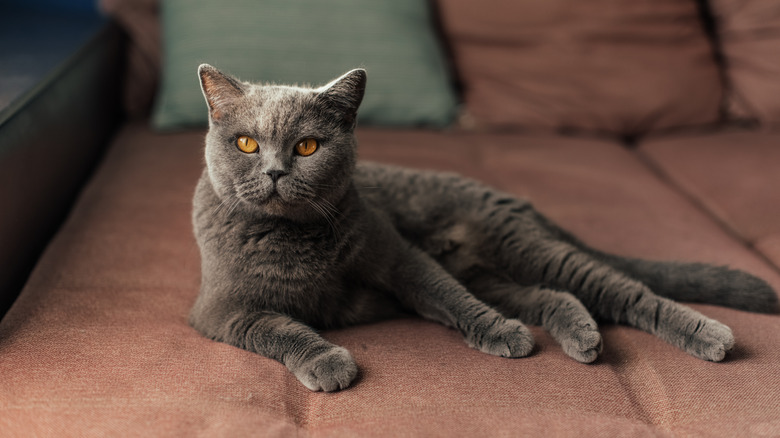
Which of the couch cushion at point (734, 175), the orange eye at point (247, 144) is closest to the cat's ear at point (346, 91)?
the orange eye at point (247, 144)

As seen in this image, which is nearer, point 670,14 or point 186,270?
point 186,270

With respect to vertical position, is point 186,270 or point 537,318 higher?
point 537,318

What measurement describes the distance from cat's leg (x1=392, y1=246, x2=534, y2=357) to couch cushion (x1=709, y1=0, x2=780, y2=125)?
162 centimetres

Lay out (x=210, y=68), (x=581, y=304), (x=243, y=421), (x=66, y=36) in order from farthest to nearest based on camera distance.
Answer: (x=66, y=36), (x=581, y=304), (x=210, y=68), (x=243, y=421)

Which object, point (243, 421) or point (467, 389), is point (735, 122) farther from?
point (243, 421)

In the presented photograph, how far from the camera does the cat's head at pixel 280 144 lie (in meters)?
1.11

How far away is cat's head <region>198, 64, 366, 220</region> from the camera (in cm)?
111

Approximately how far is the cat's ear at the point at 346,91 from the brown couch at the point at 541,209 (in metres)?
0.43

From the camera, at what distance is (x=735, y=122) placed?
7.86ft

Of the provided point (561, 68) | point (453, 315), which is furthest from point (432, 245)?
point (561, 68)

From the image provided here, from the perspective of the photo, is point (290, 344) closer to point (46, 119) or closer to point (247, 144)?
point (247, 144)

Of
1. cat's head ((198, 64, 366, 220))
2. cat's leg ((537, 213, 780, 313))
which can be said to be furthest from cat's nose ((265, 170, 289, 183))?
cat's leg ((537, 213, 780, 313))

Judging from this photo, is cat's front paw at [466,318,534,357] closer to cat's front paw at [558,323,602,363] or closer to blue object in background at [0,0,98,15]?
cat's front paw at [558,323,602,363]

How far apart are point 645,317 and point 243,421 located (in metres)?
0.77
